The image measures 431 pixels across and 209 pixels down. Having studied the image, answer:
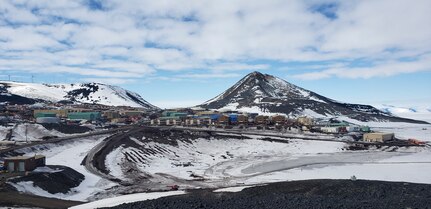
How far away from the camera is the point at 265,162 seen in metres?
59.2

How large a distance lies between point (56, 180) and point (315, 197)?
80.2ft

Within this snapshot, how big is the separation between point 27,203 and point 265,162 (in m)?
38.4

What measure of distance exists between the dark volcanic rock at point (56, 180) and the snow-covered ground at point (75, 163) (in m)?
0.57

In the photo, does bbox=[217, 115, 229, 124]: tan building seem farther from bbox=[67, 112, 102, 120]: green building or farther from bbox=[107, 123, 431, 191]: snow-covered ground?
bbox=[67, 112, 102, 120]: green building

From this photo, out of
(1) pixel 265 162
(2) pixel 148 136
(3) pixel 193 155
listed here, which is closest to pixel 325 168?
(1) pixel 265 162

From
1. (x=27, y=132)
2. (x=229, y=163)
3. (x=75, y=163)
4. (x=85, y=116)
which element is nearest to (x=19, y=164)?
(x=75, y=163)

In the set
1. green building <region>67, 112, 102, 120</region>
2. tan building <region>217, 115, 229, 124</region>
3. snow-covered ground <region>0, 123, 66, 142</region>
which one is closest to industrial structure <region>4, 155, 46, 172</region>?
snow-covered ground <region>0, 123, 66, 142</region>

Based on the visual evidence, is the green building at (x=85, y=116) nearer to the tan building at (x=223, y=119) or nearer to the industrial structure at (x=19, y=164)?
the tan building at (x=223, y=119)

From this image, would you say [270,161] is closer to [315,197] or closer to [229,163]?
[229,163]

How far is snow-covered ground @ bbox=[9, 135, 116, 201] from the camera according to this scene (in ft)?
109

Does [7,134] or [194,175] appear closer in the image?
[194,175]

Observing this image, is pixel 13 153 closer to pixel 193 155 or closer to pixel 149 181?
pixel 149 181

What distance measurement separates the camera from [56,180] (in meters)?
36.9

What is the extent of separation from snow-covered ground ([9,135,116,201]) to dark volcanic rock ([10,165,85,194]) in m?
0.57
